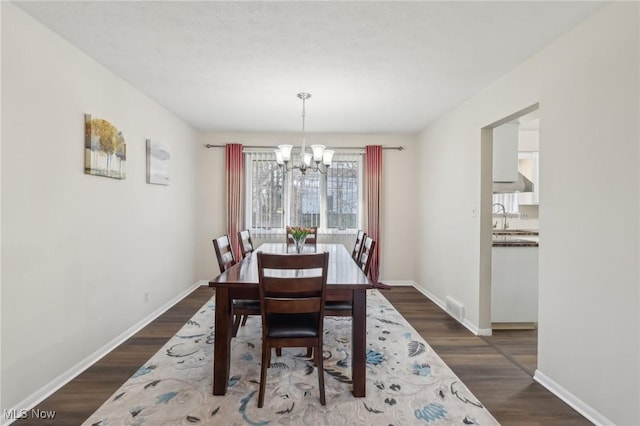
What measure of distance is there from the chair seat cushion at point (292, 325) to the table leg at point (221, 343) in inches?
12.2

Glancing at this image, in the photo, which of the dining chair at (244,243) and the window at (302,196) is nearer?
the dining chair at (244,243)

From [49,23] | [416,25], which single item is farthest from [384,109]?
[49,23]

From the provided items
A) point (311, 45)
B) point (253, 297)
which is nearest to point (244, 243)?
point (253, 297)

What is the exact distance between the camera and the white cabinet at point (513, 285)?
11.5 feet

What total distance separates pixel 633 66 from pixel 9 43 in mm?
3551

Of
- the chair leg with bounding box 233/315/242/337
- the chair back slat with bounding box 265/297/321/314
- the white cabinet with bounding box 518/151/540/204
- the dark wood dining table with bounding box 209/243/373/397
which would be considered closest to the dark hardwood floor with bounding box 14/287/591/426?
the chair leg with bounding box 233/315/242/337

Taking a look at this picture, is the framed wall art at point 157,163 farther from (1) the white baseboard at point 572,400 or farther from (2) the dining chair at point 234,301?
(1) the white baseboard at point 572,400

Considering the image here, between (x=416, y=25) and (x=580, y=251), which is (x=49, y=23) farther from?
(x=580, y=251)

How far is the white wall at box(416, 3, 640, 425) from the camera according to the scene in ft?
5.92

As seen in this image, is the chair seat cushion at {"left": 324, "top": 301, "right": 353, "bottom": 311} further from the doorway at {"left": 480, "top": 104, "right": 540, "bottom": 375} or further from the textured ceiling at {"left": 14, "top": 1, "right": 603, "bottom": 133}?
the textured ceiling at {"left": 14, "top": 1, "right": 603, "bottom": 133}

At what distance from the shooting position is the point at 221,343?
7.45ft

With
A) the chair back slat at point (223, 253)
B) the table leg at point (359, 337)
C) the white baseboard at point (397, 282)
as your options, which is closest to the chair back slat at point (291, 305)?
the table leg at point (359, 337)

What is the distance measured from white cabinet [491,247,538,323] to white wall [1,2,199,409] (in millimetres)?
3753

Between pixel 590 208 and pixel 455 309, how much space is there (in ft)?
7.07
